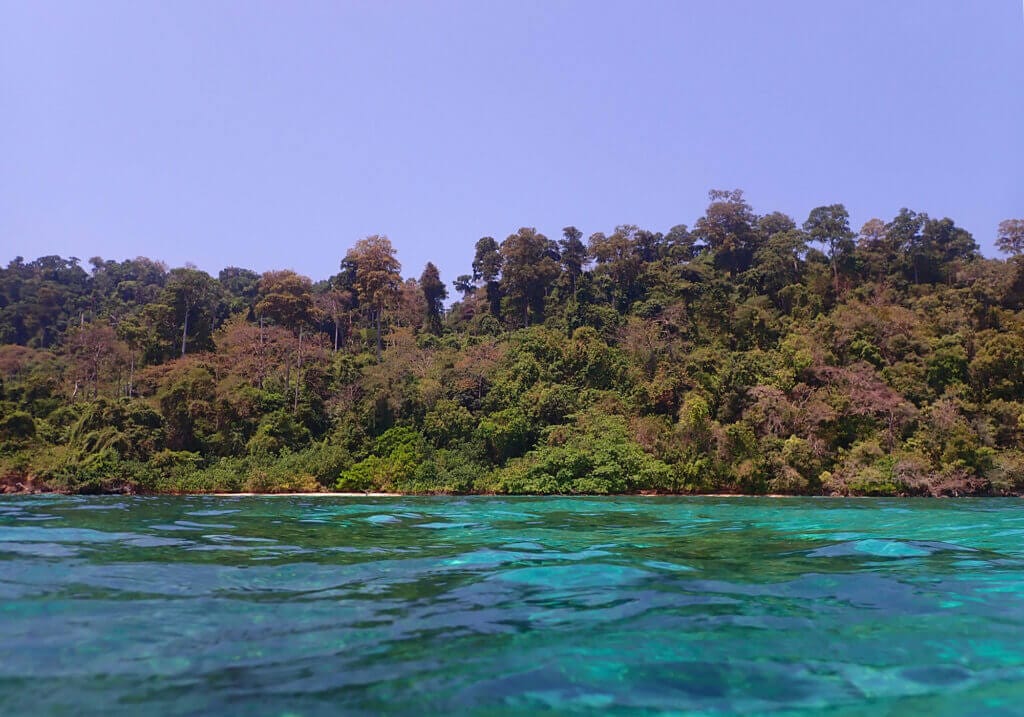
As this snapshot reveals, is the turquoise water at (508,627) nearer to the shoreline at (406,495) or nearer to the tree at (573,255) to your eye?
the shoreline at (406,495)

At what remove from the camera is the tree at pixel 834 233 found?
36562 mm

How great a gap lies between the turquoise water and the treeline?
16.9m

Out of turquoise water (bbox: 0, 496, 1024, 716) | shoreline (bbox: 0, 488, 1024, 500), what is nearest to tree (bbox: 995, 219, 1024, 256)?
shoreline (bbox: 0, 488, 1024, 500)

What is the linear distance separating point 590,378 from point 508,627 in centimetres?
2754

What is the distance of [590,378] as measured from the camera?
31.3 meters

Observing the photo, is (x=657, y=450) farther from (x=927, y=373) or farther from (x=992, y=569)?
(x=992, y=569)

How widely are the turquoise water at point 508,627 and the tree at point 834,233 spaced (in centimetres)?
3206

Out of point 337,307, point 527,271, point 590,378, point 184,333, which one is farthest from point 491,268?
point 184,333

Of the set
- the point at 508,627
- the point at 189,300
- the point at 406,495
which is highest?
the point at 189,300

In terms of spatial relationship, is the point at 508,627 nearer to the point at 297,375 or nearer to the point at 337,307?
the point at 297,375

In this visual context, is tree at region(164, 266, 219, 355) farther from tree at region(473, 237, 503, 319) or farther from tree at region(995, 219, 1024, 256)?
tree at region(995, 219, 1024, 256)

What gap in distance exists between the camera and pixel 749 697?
9.34 ft

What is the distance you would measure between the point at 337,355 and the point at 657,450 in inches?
708

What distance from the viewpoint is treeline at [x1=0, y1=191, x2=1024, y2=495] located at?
24062 mm
